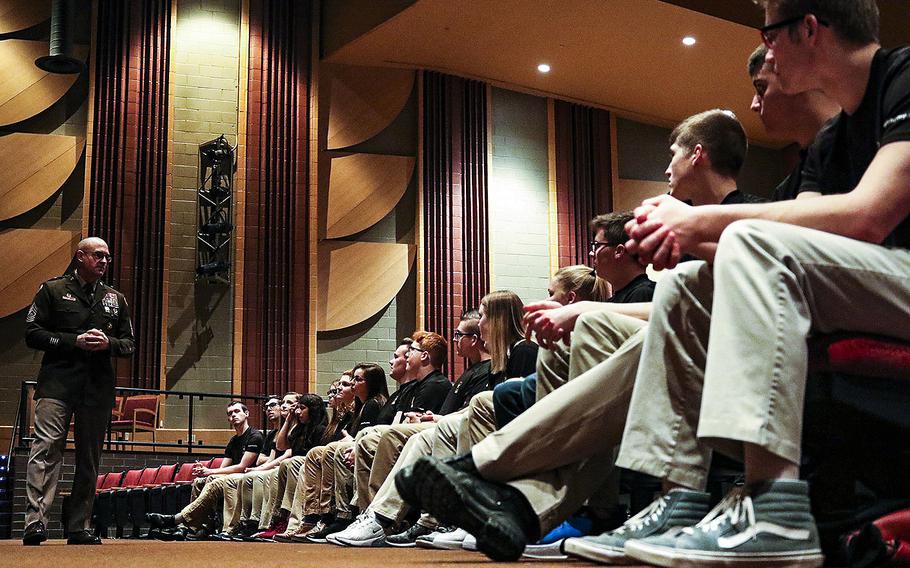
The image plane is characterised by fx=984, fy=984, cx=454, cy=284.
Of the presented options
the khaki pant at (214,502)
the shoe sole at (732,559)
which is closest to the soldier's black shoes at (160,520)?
the khaki pant at (214,502)

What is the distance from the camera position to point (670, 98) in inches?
438

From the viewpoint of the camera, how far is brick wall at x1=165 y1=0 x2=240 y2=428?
9828 mm

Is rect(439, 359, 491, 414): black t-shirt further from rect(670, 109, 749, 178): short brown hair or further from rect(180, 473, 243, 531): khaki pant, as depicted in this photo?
rect(180, 473, 243, 531): khaki pant

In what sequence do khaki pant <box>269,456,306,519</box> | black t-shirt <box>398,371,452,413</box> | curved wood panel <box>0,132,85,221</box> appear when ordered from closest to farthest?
1. black t-shirt <box>398,371,452,413</box>
2. khaki pant <box>269,456,306,519</box>
3. curved wood panel <box>0,132,85,221</box>

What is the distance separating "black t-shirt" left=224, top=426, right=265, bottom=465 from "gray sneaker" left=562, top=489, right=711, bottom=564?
6277 millimetres

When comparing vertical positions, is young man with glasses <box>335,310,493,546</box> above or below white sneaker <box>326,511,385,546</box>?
above

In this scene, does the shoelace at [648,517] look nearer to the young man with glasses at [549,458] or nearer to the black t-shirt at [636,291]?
the young man with glasses at [549,458]

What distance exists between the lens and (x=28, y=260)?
31.6ft

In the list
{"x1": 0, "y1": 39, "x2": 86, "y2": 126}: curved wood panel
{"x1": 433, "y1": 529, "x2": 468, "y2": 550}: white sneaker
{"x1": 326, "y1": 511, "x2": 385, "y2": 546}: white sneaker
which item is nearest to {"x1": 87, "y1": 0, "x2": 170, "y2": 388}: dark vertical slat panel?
{"x1": 0, "y1": 39, "x2": 86, "y2": 126}: curved wood panel

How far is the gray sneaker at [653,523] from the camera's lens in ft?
4.97

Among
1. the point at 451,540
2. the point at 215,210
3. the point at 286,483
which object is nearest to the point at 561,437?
the point at 451,540

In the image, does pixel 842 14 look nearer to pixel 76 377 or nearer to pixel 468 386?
pixel 468 386

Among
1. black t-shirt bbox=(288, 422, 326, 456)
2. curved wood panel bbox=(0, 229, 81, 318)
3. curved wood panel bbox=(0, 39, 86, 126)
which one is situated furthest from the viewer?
curved wood panel bbox=(0, 39, 86, 126)

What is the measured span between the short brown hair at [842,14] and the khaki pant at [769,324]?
370 millimetres
